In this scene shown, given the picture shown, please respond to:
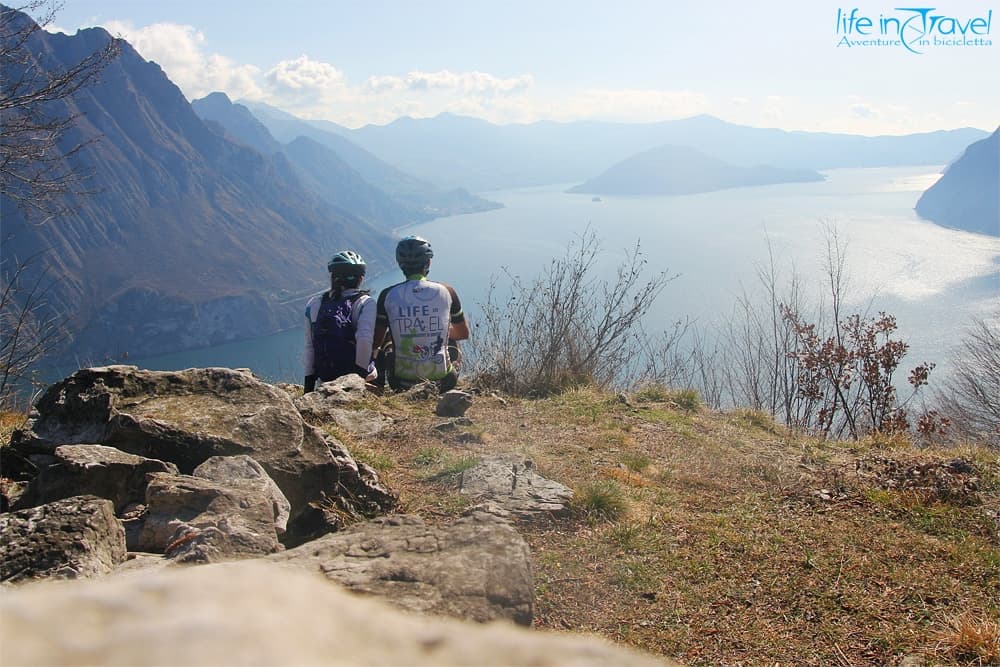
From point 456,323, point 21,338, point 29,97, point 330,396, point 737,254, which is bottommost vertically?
point 737,254

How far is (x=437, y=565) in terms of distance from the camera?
7.68 ft

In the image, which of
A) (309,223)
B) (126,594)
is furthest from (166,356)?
(126,594)

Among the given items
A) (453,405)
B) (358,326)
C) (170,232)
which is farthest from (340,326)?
(170,232)

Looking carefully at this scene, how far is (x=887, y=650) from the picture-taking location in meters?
2.92

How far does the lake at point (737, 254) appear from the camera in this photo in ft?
133

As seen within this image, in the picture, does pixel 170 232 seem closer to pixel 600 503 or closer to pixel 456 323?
pixel 456 323

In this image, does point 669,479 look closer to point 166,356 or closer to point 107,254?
point 166,356

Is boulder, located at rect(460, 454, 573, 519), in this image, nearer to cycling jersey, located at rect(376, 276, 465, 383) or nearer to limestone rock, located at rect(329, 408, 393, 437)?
limestone rock, located at rect(329, 408, 393, 437)

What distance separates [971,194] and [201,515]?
105350 millimetres

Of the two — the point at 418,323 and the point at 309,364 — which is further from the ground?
the point at 418,323

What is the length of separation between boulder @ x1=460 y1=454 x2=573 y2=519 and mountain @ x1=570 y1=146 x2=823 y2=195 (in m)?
164

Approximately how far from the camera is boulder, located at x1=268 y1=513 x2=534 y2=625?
2150 mm

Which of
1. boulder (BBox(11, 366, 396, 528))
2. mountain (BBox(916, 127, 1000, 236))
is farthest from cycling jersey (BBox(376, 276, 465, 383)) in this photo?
mountain (BBox(916, 127, 1000, 236))

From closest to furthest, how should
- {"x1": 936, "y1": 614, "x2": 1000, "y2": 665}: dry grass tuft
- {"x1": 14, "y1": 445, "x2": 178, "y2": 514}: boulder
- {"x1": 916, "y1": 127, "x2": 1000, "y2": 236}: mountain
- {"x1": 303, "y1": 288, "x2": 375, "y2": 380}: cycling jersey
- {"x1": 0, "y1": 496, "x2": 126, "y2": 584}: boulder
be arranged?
{"x1": 0, "y1": 496, "x2": 126, "y2": 584}: boulder < {"x1": 936, "y1": 614, "x2": 1000, "y2": 665}: dry grass tuft < {"x1": 14, "y1": 445, "x2": 178, "y2": 514}: boulder < {"x1": 303, "y1": 288, "x2": 375, "y2": 380}: cycling jersey < {"x1": 916, "y1": 127, "x2": 1000, "y2": 236}: mountain
